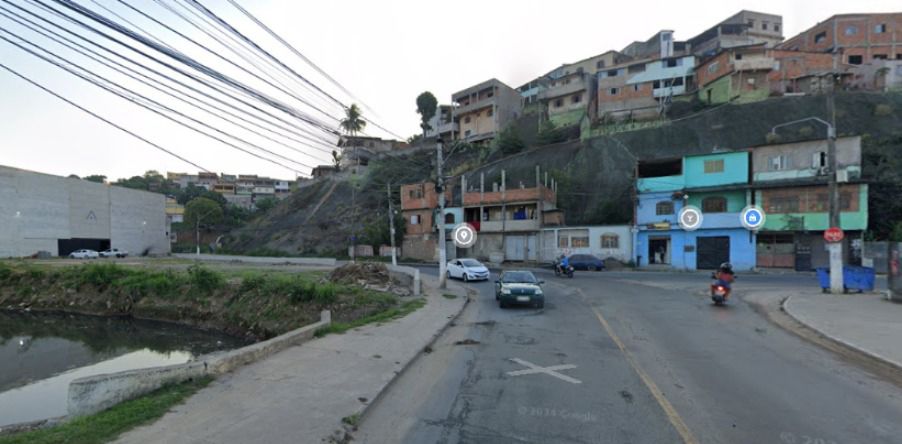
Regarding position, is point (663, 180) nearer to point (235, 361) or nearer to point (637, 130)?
point (637, 130)

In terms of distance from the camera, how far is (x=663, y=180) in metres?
40.3

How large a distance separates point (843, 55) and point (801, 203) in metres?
41.4

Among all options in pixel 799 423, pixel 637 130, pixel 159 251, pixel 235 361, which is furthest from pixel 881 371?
pixel 159 251

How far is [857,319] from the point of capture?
13.0m

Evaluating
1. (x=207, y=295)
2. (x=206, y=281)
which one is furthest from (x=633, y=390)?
(x=206, y=281)

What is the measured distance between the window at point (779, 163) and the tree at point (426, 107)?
59.9 meters

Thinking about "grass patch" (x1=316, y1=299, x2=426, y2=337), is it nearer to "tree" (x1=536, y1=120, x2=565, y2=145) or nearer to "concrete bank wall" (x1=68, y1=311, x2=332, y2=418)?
"concrete bank wall" (x1=68, y1=311, x2=332, y2=418)

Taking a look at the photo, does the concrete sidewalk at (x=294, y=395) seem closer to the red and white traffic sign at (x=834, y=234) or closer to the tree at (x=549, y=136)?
the red and white traffic sign at (x=834, y=234)

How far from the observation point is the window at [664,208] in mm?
39906

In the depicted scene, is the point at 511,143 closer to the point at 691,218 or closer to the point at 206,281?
the point at 691,218

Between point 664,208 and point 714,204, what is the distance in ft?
13.0

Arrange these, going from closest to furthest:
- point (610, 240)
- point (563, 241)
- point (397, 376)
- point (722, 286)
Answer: point (397, 376) → point (722, 286) → point (610, 240) → point (563, 241)

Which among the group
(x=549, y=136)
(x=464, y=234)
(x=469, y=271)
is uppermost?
(x=549, y=136)

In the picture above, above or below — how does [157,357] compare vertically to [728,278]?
below
